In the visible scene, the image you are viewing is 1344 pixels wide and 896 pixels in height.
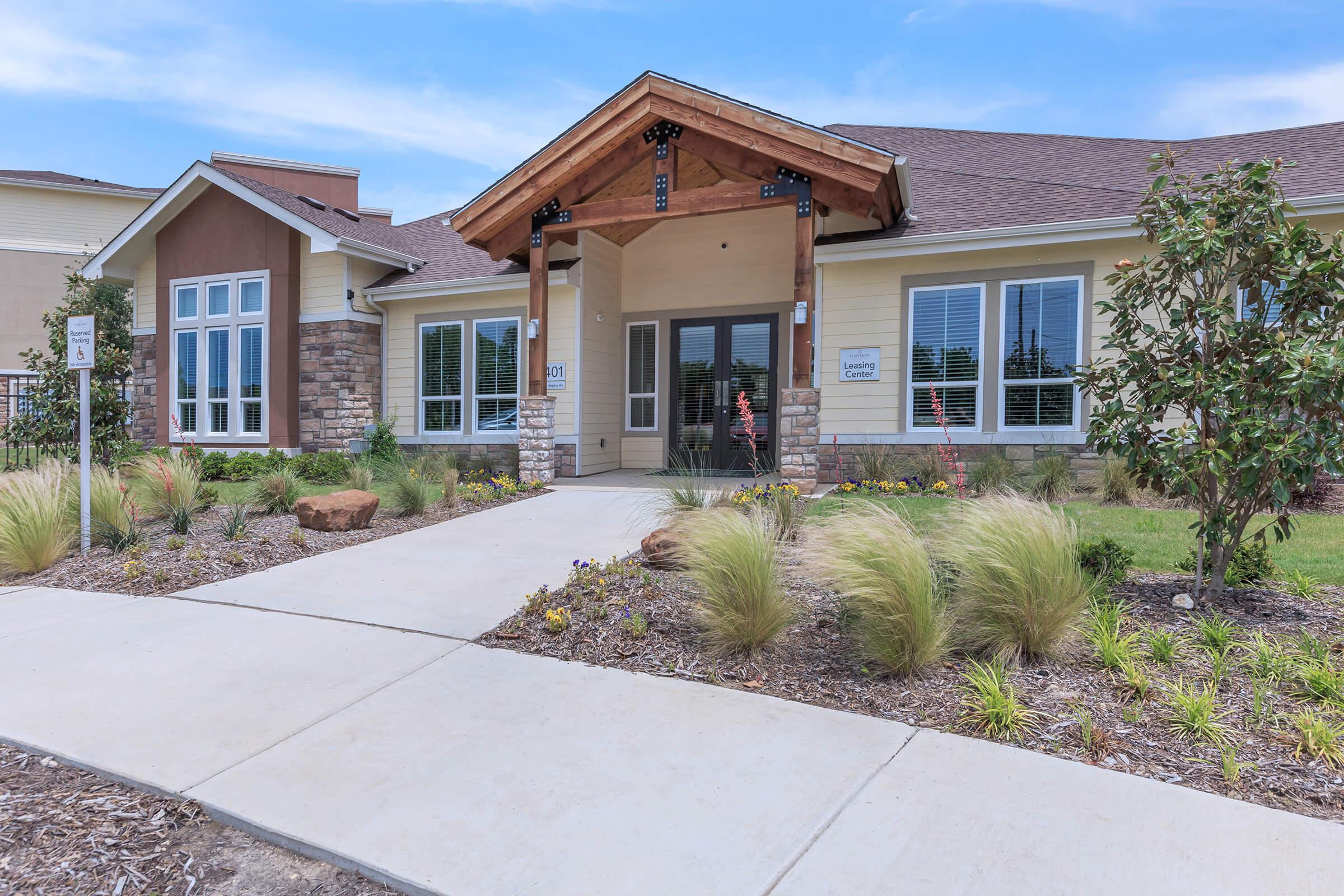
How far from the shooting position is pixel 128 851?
261 centimetres

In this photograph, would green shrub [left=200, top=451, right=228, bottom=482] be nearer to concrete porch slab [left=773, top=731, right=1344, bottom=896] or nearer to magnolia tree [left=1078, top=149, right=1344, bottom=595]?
magnolia tree [left=1078, top=149, right=1344, bottom=595]

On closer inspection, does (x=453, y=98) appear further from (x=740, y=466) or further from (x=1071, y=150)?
(x=1071, y=150)

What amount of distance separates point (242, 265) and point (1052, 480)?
Answer: 1378 cm

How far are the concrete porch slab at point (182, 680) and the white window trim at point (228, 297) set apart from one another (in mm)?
10426

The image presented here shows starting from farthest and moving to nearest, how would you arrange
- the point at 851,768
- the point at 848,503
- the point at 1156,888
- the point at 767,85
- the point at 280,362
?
1. the point at 767,85
2. the point at 280,362
3. the point at 848,503
4. the point at 851,768
5. the point at 1156,888

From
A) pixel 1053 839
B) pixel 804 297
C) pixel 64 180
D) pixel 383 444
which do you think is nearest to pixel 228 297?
pixel 383 444

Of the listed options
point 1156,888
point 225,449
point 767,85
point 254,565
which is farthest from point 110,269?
point 1156,888

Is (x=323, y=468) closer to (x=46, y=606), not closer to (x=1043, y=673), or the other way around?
(x=46, y=606)

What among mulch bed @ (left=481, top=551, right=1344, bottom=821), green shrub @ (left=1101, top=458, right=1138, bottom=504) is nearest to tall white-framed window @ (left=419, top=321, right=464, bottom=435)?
mulch bed @ (left=481, top=551, right=1344, bottom=821)

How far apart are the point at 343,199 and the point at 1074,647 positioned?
21043mm

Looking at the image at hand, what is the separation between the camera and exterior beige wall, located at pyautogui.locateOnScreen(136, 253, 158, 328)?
15438mm

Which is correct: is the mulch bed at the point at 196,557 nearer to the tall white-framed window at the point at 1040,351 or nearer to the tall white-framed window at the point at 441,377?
the tall white-framed window at the point at 441,377

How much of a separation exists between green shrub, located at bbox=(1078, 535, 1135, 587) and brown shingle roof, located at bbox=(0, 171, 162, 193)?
32.5m

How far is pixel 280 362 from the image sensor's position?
1392 cm
